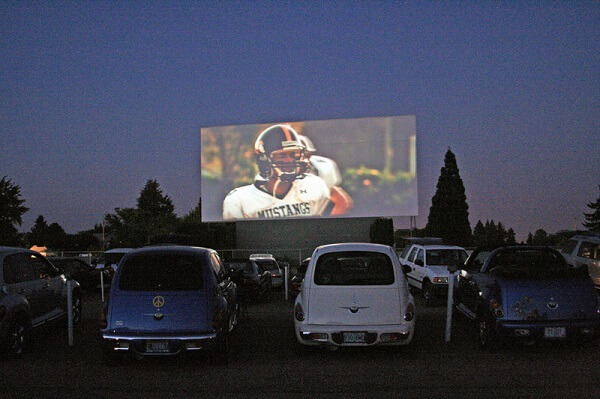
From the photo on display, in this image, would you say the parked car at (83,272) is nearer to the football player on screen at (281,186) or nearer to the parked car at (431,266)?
the parked car at (431,266)

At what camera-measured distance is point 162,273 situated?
27.2 ft

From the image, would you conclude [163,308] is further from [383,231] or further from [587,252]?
[383,231]

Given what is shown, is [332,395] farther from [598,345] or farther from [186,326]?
[598,345]

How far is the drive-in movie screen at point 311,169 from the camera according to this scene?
34031 millimetres

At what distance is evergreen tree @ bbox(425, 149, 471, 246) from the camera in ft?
160

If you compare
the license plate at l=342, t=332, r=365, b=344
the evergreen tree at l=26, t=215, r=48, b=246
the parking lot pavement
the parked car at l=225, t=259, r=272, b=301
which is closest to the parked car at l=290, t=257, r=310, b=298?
the parked car at l=225, t=259, r=272, b=301

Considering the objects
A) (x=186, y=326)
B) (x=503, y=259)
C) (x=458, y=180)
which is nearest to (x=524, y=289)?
(x=503, y=259)

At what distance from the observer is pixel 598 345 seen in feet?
30.8

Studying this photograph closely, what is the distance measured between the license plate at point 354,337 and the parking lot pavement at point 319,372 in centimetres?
32

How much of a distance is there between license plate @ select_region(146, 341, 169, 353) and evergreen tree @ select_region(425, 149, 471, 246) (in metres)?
42.2

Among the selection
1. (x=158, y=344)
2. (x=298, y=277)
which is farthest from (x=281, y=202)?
(x=158, y=344)

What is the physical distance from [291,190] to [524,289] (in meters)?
26.1

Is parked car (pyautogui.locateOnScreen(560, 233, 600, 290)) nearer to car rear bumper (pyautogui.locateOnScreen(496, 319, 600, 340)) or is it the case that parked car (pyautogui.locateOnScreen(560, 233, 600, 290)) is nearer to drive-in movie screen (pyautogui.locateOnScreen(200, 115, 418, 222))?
car rear bumper (pyautogui.locateOnScreen(496, 319, 600, 340))

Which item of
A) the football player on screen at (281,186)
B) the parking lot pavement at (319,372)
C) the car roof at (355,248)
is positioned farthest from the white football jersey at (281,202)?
the car roof at (355,248)
